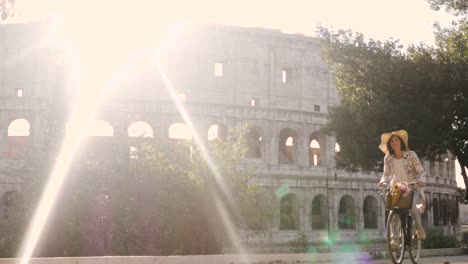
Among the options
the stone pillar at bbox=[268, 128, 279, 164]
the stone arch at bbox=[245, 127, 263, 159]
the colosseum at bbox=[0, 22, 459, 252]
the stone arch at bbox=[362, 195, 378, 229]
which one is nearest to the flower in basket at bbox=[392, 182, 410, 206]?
the colosseum at bbox=[0, 22, 459, 252]

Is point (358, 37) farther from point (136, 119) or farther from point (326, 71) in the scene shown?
point (326, 71)

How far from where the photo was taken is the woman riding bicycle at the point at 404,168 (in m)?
8.09

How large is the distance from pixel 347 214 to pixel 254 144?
290 inches

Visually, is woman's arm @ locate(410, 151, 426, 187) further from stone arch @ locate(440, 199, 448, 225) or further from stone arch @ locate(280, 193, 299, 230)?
stone arch @ locate(440, 199, 448, 225)

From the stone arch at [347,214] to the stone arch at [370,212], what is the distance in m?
1.31

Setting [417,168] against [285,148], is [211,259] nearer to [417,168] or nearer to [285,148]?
[417,168]

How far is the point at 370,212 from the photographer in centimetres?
4206

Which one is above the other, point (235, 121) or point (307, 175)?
point (235, 121)

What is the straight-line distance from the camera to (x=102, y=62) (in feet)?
125

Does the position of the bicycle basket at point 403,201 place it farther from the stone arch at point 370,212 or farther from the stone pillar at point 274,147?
the stone arch at point 370,212

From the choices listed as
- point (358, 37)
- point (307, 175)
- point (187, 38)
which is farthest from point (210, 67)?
point (358, 37)

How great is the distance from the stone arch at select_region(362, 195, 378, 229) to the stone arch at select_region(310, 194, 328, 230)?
330 centimetres

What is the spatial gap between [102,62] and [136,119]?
412 centimetres

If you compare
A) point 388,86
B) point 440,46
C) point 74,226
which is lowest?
point 74,226
